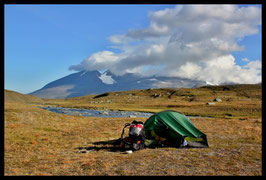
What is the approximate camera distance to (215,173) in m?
12.3

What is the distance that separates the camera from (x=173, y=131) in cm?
2019

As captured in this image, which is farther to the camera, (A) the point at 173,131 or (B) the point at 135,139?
(A) the point at 173,131

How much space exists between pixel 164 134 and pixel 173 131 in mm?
876

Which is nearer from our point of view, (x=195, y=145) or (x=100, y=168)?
(x=100, y=168)

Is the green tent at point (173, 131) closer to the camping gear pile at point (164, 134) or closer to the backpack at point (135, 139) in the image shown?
the camping gear pile at point (164, 134)

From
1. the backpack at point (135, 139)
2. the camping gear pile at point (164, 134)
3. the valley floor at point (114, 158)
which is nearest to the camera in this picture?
the valley floor at point (114, 158)

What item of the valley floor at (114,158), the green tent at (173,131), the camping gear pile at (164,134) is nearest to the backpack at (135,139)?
the camping gear pile at (164,134)

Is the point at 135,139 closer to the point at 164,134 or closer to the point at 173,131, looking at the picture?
the point at 164,134

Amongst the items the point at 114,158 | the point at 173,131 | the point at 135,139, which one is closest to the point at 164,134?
the point at 173,131

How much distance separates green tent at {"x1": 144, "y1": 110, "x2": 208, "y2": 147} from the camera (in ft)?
64.6

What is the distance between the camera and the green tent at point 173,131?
19.7 meters
